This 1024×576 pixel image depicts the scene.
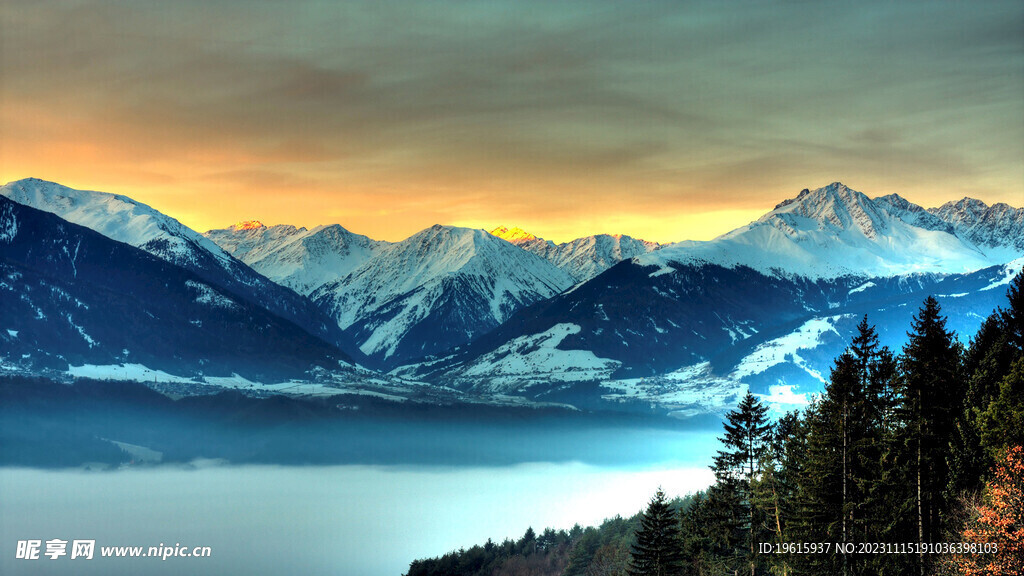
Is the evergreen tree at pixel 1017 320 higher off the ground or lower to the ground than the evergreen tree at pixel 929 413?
higher

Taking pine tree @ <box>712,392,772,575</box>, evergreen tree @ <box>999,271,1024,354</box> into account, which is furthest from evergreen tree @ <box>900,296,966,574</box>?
pine tree @ <box>712,392,772,575</box>

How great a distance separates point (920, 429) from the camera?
75125 millimetres

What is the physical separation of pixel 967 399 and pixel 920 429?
548cm

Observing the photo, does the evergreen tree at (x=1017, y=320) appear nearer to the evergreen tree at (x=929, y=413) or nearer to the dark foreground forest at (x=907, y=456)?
the dark foreground forest at (x=907, y=456)

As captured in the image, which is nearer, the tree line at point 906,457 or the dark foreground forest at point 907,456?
the dark foreground forest at point 907,456

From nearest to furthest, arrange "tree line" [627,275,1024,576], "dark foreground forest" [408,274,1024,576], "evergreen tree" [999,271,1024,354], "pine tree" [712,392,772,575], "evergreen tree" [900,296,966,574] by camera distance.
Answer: "dark foreground forest" [408,274,1024,576] < "tree line" [627,275,1024,576] < "evergreen tree" [900,296,966,574] < "evergreen tree" [999,271,1024,354] < "pine tree" [712,392,772,575]

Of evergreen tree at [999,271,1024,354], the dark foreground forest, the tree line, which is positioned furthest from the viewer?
evergreen tree at [999,271,1024,354]

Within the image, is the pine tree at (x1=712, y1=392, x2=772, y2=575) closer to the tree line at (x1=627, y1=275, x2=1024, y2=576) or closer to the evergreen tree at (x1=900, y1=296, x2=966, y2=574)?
the tree line at (x1=627, y1=275, x2=1024, y2=576)

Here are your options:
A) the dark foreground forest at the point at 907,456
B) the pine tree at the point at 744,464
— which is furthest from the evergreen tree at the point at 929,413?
the pine tree at the point at 744,464

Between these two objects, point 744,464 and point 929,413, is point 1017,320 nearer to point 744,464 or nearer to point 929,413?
point 929,413

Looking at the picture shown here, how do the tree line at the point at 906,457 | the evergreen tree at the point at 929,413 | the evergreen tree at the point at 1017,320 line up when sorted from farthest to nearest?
the evergreen tree at the point at 1017,320 → the evergreen tree at the point at 929,413 → the tree line at the point at 906,457

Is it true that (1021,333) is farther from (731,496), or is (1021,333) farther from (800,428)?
(731,496)

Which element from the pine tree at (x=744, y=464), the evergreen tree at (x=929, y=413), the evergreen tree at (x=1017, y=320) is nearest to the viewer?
the evergreen tree at (x=929, y=413)

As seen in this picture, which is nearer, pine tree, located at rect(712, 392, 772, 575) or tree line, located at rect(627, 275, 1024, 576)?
tree line, located at rect(627, 275, 1024, 576)
